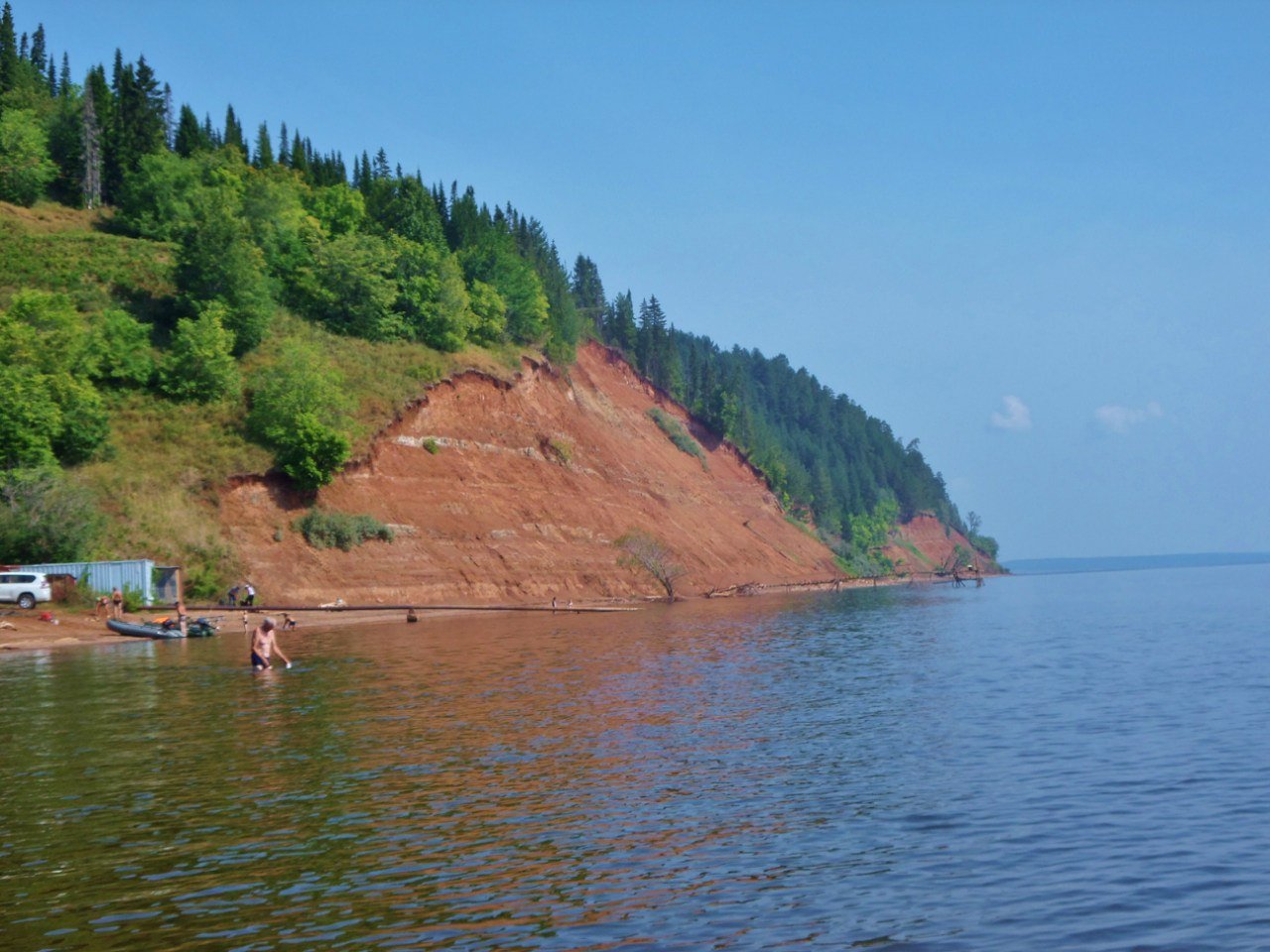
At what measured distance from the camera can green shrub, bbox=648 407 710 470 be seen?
127250 mm

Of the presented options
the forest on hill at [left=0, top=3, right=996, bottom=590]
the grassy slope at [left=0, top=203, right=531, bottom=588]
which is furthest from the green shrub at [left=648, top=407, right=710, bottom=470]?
the grassy slope at [left=0, top=203, right=531, bottom=588]

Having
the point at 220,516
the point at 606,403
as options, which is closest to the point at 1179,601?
the point at 606,403

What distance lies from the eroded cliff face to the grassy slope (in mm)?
1819

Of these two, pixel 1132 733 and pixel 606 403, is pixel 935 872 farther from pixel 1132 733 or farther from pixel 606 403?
pixel 606 403

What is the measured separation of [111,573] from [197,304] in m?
27.5

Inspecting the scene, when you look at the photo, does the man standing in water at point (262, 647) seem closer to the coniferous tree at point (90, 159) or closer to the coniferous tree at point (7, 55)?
the coniferous tree at point (90, 159)

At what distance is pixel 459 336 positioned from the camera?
9056 centimetres

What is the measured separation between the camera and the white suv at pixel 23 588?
1900 inches

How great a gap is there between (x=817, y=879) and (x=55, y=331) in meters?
61.3

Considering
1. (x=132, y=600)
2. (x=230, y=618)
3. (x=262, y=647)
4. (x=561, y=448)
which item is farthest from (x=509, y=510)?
(x=262, y=647)

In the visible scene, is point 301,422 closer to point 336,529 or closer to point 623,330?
point 336,529

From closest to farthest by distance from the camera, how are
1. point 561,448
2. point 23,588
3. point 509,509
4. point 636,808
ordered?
point 636,808 < point 23,588 < point 509,509 < point 561,448

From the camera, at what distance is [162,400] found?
6894 centimetres

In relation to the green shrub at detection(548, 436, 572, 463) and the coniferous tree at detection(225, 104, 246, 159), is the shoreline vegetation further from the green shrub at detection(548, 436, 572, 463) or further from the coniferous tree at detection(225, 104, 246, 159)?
the coniferous tree at detection(225, 104, 246, 159)
